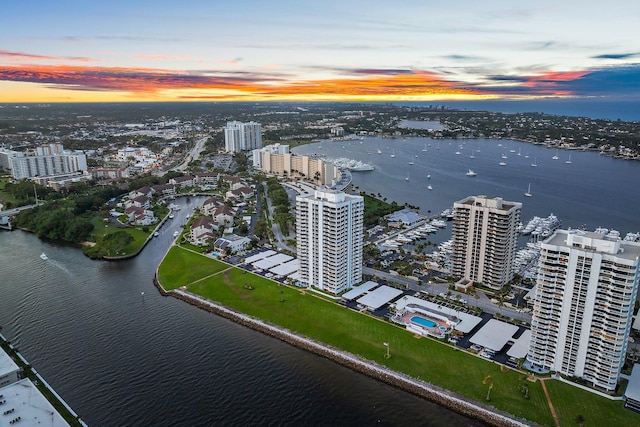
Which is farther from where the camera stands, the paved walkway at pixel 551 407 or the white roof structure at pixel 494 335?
the white roof structure at pixel 494 335

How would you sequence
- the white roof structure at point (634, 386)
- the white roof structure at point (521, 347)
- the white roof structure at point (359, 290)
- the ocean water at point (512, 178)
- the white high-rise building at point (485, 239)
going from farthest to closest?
the ocean water at point (512, 178)
the white high-rise building at point (485, 239)
the white roof structure at point (359, 290)
the white roof structure at point (521, 347)
the white roof structure at point (634, 386)

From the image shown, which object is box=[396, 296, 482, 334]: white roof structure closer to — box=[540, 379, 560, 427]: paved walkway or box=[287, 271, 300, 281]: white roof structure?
box=[540, 379, 560, 427]: paved walkway

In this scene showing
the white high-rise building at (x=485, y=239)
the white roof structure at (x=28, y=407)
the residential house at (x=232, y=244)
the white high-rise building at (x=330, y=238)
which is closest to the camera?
the white roof structure at (x=28, y=407)

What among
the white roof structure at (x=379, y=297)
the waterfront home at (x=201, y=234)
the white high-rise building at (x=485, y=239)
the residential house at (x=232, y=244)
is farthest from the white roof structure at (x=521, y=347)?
the waterfront home at (x=201, y=234)

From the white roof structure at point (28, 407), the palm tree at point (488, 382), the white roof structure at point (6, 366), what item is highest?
the white roof structure at point (6, 366)

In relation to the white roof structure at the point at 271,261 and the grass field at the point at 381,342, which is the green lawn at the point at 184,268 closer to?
the grass field at the point at 381,342

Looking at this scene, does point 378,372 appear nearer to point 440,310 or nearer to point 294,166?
point 440,310
